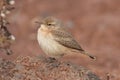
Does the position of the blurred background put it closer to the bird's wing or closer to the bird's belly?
the bird's wing

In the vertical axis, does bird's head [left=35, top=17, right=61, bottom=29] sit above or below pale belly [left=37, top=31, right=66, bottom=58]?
above

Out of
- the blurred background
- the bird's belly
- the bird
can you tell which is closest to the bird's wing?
the bird

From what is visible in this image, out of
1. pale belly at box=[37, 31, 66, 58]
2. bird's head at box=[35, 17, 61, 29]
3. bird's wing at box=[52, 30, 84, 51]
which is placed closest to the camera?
pale belly at box=[37, 31, 66, 58]

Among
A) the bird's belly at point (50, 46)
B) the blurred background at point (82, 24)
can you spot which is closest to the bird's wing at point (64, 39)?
the bird's belly at point (50, 46)

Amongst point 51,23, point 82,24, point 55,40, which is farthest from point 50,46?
point 82,24

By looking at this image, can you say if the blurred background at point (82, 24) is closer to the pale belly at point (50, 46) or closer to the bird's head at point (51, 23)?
the bird's head at point (51, 23)

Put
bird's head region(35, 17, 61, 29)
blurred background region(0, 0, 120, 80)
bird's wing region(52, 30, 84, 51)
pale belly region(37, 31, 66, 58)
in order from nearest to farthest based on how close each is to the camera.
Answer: pale belly region(37, 31, 66, 58) → bird's wing region(52, 30, 84, 51) → bird's head region(35, 17, 61, 29) → blurred background region(0, 0, 120, 80)
